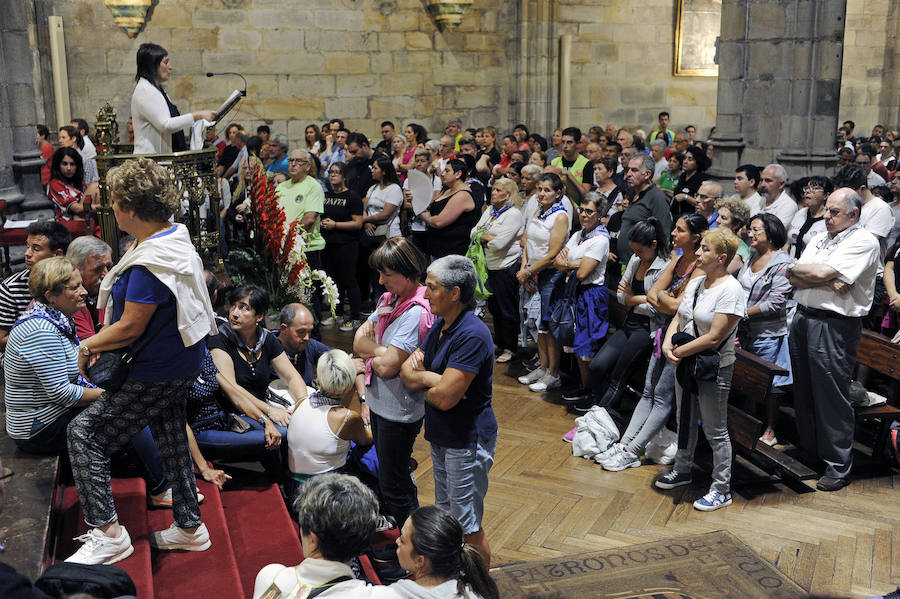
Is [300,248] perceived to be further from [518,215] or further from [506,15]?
[506,15]

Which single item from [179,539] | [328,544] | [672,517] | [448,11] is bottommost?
[672,517]

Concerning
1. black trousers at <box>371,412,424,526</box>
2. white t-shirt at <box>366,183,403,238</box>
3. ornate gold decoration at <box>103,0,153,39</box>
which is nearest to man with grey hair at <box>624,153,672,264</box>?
white t-shirt at <box>366,183,403,238</box>

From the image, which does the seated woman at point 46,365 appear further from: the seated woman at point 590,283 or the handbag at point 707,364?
the seated woman at point 590,283

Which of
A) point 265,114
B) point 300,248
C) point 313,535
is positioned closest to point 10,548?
point 313,535

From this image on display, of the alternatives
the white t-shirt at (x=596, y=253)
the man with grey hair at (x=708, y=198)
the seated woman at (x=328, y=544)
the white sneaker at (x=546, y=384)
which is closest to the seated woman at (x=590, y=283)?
the white t-shirt at (x=596, y=253)

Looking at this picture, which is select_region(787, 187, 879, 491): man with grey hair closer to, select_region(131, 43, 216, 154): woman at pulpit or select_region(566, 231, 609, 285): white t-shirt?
select_region(566, 231, 609, 285): white t-shirt

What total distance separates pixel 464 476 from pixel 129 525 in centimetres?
149

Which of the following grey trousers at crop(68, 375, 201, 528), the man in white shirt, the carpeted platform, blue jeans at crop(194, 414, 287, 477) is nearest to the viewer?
grey trousers at crop(68, 375, 201, 528)

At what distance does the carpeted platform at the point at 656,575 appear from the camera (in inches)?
165

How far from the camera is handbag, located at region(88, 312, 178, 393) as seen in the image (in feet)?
10.7

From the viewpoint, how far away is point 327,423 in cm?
438

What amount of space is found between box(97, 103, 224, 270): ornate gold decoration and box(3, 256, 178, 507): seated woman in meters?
1.58

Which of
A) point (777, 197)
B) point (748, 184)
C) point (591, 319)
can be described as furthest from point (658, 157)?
point (591, 319)

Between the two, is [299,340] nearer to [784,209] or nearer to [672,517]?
[672,517]
